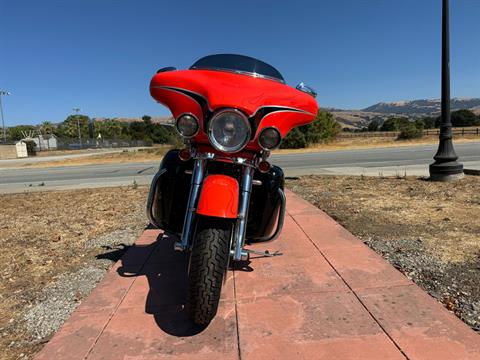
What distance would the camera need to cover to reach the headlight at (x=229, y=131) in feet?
9.75

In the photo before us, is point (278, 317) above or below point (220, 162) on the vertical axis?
below

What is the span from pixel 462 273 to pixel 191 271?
8.32ft

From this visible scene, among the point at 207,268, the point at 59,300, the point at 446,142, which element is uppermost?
the point at 446,142

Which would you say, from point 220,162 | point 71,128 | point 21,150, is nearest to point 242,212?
point 220,162

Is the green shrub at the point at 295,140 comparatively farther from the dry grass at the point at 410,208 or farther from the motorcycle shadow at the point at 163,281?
the motorcycle shadow at the point at 163,281

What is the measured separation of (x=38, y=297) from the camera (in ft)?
12.3

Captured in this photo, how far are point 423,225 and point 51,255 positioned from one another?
467 centimetres

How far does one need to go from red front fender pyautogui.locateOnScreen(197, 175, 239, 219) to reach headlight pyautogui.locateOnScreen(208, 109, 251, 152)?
0.24m

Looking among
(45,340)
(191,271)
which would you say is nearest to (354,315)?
(191,271)

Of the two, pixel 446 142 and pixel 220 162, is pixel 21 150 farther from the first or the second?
pixel 220 162

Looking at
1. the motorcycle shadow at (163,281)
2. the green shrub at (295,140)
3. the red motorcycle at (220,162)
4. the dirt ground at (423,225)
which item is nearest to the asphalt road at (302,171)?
the dirt ground at (423,225)

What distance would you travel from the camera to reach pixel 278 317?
10.0 ft

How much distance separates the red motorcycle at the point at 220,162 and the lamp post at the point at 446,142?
6.55 metres

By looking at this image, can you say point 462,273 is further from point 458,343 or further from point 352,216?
point 352,216
